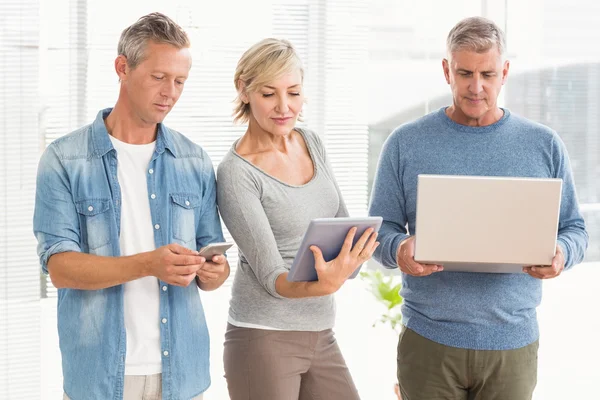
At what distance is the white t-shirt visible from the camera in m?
1.81

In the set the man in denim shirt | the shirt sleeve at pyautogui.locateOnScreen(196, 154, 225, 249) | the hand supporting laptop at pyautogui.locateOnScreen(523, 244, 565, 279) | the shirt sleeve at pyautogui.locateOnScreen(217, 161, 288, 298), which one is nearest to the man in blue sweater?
the hand supporting laptop at pyautogui.locateOnScreen(523, 244, 565, 279)

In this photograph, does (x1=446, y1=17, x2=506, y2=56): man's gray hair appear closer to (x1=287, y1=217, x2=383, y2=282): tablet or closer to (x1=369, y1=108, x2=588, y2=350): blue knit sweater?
(x1=369, y1=108, x2=588, y2=350): blue knit sweater

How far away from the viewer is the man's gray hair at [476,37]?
2.03 meters

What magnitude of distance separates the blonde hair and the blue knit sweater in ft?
1.42

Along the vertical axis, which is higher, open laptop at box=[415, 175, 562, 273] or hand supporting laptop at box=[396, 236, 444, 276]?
open laptop at box=[415, 175, 562, 273]

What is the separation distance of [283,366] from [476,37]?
1.00m

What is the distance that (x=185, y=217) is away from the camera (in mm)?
1887

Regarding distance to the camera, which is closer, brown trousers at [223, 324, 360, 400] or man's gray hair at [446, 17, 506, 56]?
brown trousers at [223, 324, 360, 400]

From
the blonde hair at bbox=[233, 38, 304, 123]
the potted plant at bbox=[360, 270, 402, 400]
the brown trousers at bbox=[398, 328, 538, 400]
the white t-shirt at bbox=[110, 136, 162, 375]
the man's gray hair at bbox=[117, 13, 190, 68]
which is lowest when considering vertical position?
the potted plant at bbox=[360, 270, 402, 400]

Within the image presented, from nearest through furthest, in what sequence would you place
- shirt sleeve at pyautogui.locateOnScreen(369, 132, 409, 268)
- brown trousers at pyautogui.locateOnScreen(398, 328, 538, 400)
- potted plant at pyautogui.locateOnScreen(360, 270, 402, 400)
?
brown trousers at pyautogui.locateOnScreen(398, 328, 538, 400) → shirt sleeve at pyautogui.locateOnScreen(369, 132, 409, 268) → potted plant at pyautogui.locateOnScreen(360, 270, 402, 400)

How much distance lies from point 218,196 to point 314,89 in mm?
1683

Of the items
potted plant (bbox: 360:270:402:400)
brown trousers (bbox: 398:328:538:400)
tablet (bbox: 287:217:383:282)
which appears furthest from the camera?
potted plant (bbox: 360:270:402:400)

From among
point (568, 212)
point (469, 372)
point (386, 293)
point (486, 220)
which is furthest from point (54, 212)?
point (386, 293)

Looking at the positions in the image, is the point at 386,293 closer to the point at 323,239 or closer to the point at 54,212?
the point at 323,239
